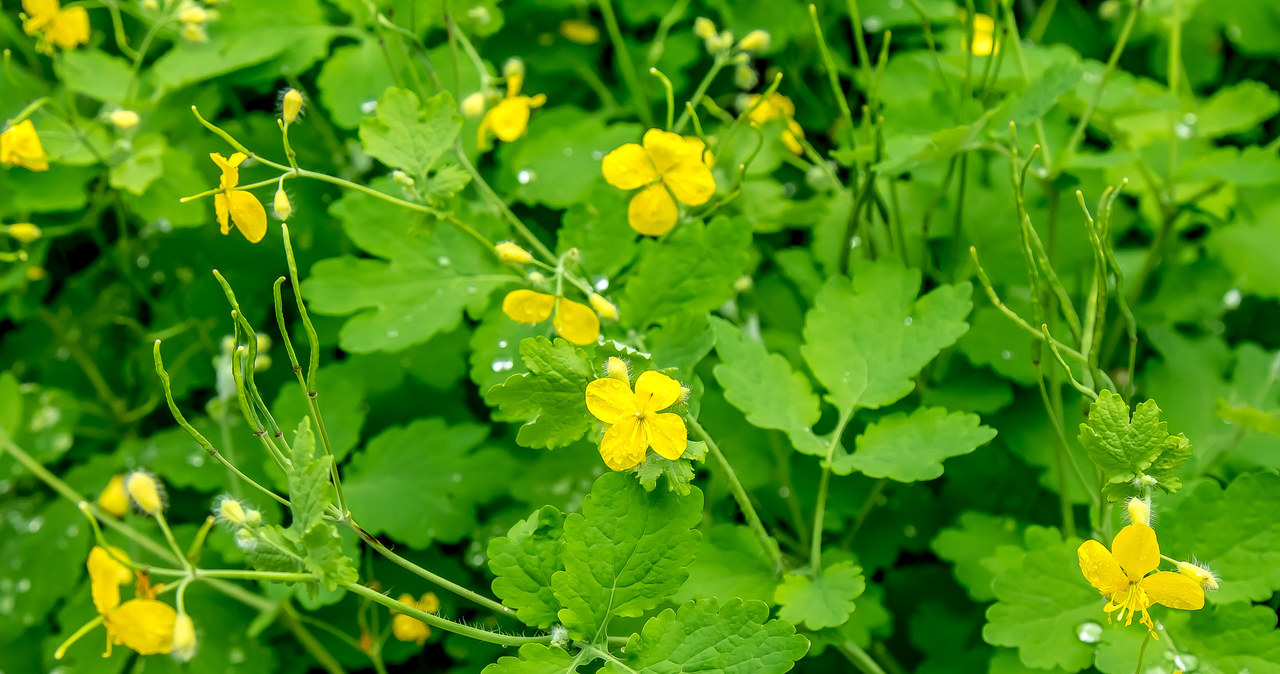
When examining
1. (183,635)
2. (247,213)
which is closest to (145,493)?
(183,635)

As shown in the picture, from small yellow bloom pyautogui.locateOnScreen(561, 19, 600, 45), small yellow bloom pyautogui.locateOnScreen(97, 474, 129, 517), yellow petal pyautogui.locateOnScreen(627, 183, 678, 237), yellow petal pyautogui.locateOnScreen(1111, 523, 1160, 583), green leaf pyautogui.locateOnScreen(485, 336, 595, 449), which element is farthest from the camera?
small yellow bloom pyautogui.locateOnScreen(561, 19, 600, 45)

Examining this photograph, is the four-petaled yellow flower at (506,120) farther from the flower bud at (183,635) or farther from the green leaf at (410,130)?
the flower bud at (183,635)

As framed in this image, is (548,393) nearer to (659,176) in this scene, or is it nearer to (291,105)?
(659,176)

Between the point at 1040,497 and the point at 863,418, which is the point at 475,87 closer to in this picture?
the point at 863,418

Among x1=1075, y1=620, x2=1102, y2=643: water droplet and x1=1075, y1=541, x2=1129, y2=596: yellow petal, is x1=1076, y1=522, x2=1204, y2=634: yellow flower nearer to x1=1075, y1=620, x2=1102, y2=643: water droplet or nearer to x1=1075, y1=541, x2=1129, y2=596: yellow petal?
x1=1075, y1=541, x2=1129, y2=596: yellow petal

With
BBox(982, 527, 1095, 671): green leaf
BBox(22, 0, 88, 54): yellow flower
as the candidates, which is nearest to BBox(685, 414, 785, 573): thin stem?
BBox(982, 527, 1095, 671): green leaf

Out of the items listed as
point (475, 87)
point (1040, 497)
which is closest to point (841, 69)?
point (475, 87)
